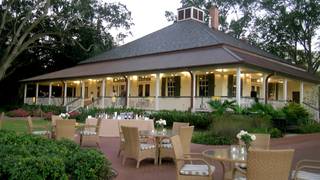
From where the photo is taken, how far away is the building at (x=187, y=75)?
2197 cm

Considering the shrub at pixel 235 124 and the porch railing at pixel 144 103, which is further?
the porch railing at pixel 144 103

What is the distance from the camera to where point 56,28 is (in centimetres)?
3653

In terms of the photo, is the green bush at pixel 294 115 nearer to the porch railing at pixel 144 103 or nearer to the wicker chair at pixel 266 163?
the porch railing at pixel 144 103

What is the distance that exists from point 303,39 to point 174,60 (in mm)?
23577

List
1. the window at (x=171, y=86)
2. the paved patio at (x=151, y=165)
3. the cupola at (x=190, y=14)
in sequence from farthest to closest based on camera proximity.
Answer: the cupola at (x=190, y=14), the window at (x=171, y=86), the paved patio at (x=151, y=165)

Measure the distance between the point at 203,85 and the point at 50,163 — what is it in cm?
2026

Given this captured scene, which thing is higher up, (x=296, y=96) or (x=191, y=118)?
(x=296, y=96)

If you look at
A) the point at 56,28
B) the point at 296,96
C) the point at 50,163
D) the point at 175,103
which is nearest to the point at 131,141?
the point at 50,163

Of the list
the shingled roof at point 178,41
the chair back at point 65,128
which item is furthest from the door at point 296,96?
the chair back at point 65,128

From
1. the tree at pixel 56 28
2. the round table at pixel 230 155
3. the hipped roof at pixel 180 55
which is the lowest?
the round table at pixel 230 155

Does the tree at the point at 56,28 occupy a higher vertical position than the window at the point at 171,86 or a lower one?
higher

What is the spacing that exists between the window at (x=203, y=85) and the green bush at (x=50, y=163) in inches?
739

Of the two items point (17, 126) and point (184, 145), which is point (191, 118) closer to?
point (17, 126)

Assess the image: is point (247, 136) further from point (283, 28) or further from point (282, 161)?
point (283, 28)
